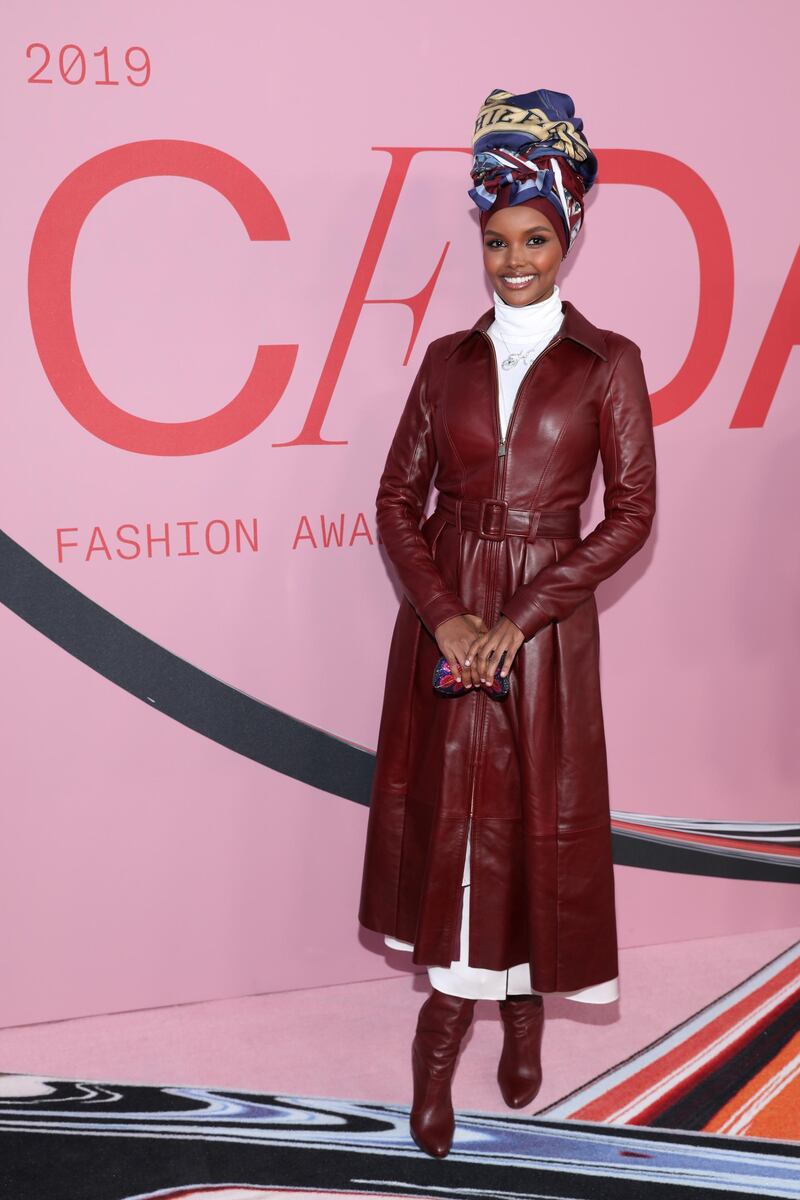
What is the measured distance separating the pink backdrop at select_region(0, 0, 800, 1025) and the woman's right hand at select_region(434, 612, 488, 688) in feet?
2.41

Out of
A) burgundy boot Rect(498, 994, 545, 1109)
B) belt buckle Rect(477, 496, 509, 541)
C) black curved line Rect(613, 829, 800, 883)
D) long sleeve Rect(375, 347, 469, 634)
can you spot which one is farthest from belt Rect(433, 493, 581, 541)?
black curved line Rect(613, 829, 800, 883)

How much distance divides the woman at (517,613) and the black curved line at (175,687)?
0.61 metres

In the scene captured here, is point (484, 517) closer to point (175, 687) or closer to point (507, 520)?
point (507, 520)

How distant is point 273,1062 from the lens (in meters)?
2.86

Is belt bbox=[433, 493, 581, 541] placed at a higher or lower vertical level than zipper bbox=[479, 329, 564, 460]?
lower

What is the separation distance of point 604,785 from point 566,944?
1.01 ft

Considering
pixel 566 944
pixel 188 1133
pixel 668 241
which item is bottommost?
pixel 188 1133

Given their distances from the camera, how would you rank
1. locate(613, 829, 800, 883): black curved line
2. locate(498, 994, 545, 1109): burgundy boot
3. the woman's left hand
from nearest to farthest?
the woman's left hand → locate(498, 994, 545, 1109): burgundy boot → locate(613, 829, 800, 883): black curved line

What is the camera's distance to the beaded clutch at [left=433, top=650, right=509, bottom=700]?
7.63ft

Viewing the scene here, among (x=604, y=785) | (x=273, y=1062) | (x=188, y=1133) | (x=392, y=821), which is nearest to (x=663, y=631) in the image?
(x=604, y=785)

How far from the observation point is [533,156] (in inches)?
91.9

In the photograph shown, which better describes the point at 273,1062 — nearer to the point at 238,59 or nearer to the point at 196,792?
the point at 196,792

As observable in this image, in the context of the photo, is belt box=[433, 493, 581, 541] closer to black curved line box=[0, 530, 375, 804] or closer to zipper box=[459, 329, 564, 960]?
zipper box=[459, 329, 564, 960]

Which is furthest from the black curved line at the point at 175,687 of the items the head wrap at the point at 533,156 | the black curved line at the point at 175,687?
the head wrap at the point at 533,156
